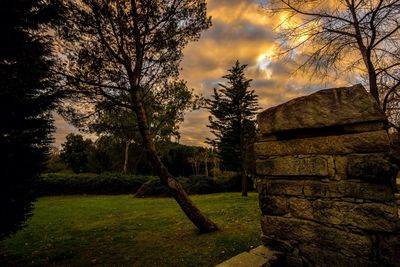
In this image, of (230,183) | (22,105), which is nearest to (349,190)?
(22,105)

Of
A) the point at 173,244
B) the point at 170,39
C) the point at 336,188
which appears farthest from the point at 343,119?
the point at 170,39

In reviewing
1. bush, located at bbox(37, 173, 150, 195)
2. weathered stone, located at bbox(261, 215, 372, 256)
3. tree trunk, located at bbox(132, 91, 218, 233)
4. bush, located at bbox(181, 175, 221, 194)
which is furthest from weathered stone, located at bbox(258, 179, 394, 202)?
bush, located at bbox(37, 173, 150, 195)

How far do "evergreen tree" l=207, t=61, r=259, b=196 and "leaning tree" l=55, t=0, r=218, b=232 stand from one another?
29.0 feet

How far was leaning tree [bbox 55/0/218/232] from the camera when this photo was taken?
620cm

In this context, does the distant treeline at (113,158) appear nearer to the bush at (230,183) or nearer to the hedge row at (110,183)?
the hedge row at (110,183)

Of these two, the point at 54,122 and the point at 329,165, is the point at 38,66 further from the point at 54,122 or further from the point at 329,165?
the point at 329,165

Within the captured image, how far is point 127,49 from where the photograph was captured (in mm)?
6699

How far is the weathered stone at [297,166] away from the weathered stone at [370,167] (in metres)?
0.18

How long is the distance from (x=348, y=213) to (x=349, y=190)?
0.21m

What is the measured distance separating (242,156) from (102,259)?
1158 centimetres

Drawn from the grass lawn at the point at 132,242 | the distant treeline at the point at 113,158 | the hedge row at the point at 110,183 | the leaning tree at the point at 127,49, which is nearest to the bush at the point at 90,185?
the hedge row at the point at 110,183

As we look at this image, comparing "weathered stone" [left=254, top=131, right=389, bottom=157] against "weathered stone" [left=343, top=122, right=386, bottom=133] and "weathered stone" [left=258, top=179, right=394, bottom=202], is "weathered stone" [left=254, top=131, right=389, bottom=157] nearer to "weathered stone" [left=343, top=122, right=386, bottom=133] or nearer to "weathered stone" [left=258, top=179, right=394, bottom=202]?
"weathered stone" [left=343, top=122, right=386, bottom=133]

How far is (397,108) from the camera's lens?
27.3ft

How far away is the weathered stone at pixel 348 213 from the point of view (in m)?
2.12
